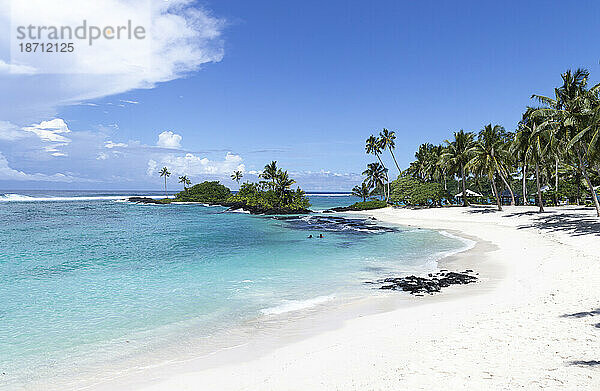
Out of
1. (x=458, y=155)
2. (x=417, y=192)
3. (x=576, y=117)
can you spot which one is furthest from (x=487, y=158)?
(x=576, y=117)

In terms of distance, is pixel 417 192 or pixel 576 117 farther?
pixel 417 192

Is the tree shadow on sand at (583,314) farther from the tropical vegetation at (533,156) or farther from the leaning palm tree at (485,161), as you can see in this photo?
the leaning palm tree at (485,161)

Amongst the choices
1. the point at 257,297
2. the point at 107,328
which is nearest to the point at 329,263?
the point at 257,297

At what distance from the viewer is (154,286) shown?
17641 millimetres

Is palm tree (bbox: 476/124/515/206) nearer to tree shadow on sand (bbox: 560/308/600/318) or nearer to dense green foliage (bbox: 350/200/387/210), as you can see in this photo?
dense green foliage (bbox: 350/200/387/210)

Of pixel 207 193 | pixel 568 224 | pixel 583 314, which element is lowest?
pixel 583 314

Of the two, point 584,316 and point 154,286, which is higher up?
point 584,316

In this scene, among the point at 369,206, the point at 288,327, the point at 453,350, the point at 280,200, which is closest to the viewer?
the point at 453,350

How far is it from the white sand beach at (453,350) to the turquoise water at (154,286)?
3198 mm

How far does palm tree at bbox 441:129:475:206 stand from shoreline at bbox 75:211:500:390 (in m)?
46.7

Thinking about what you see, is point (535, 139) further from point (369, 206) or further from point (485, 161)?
point (369, 206)

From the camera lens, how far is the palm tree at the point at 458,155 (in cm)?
5831

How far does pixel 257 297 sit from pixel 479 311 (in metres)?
8.93

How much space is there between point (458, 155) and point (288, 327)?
5701 centimetres
